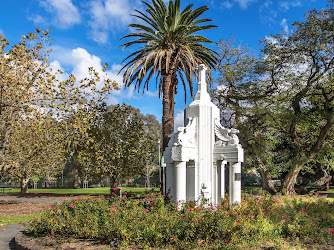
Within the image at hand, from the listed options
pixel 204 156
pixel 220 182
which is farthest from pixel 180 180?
pixel 220 182

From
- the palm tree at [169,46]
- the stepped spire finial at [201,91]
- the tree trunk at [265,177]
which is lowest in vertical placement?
the tree trunk at [265,177]

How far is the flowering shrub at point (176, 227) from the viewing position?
643cm

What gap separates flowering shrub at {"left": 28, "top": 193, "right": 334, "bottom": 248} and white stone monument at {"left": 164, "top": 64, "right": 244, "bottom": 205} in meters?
0.97

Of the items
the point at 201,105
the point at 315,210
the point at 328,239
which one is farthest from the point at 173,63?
the point at 328,239

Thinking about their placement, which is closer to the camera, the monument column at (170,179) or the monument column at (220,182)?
the monument column at (170,179)

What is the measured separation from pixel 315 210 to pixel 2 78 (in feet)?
40.7

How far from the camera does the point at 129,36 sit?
64.7ft

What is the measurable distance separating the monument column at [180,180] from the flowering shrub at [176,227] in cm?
49

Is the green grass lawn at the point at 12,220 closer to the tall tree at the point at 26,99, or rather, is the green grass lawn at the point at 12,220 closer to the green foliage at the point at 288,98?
the tall tree at the point at 26,99

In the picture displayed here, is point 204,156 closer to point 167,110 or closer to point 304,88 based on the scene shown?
point 167,110

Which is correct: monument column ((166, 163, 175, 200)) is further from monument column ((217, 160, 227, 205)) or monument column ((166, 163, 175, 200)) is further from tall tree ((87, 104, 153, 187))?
tall tree ((87, 104, 153, 187))

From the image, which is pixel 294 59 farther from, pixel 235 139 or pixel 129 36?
pixel 235 139

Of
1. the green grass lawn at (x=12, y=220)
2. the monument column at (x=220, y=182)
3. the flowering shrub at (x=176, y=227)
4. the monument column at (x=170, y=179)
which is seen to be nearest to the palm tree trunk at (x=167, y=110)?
the monument column at (x=220, y=182)

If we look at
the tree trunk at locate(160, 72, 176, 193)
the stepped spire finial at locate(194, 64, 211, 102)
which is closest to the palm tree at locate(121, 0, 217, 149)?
the tree trunk at locate(160, 72, 176, 193)
